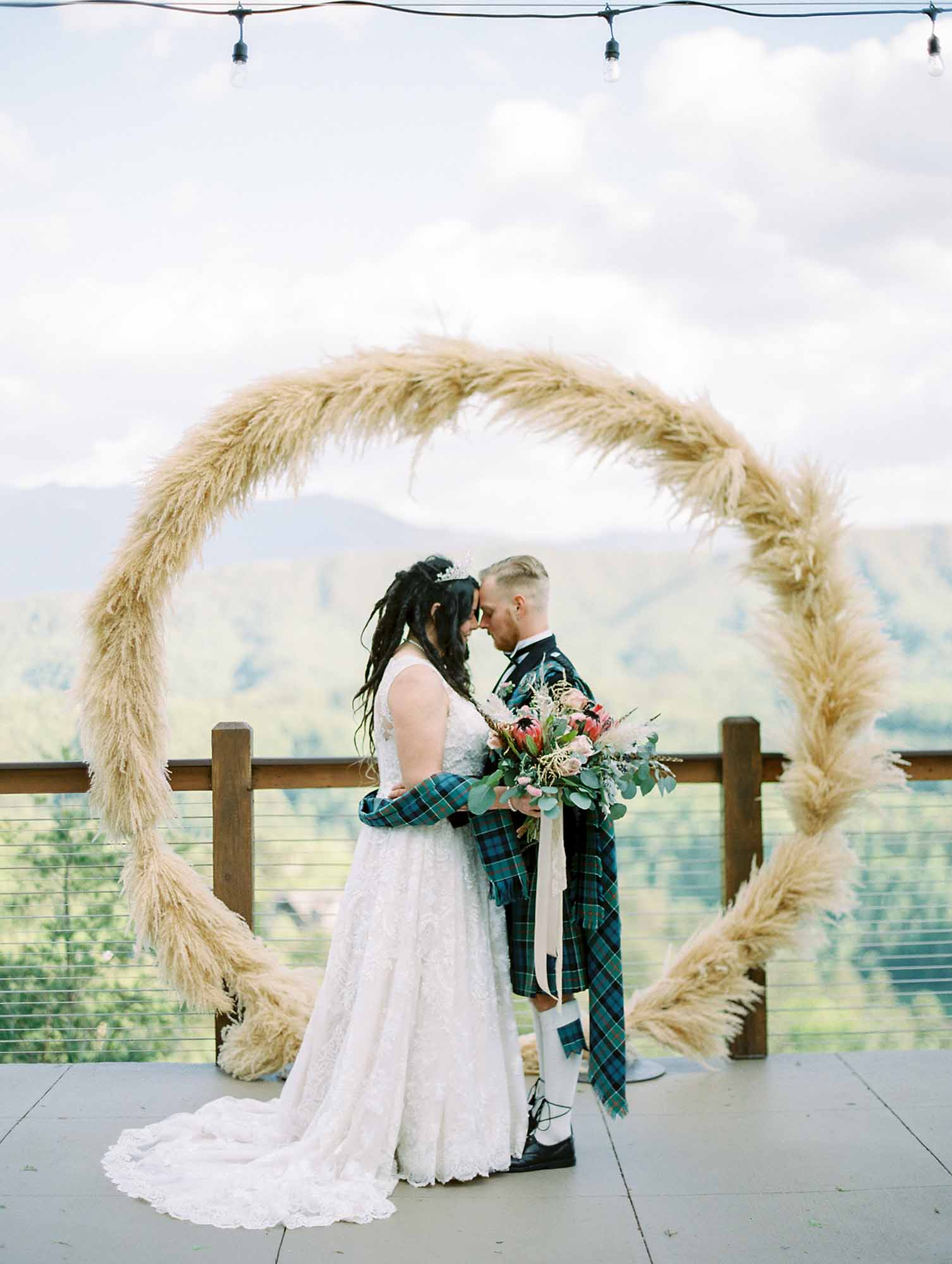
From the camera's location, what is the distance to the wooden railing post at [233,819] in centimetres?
404

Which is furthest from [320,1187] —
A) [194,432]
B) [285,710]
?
[285,710]

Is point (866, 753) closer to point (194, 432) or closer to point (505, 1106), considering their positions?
point (505, 1106)

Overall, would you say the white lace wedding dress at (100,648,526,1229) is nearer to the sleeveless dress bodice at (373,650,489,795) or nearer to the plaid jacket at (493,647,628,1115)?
the sleeveless dress bodice at (373,650,489,795)

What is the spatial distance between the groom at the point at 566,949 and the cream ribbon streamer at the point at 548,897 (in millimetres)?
88

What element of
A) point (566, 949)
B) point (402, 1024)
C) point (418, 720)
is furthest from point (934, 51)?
point (402, 1024)

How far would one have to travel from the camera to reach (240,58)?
12.0 ft

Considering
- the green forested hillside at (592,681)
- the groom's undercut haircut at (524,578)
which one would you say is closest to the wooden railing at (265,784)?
the groom's undercut haircut at (524,578)

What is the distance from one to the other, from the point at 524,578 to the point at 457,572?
10.8 inches

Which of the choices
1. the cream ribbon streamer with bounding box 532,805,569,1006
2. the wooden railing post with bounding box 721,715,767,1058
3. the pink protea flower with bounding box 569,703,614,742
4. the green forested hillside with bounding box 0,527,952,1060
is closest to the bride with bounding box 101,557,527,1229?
the cream ribbon streamer with bounding box 532,805,569,1006

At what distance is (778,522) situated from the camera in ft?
12.7

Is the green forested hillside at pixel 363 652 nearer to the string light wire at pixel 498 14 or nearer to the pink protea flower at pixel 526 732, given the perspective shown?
the string light wire at pixel 498 14

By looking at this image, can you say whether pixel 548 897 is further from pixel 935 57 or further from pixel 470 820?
pixel 935 57

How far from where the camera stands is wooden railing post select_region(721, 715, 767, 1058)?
4031 mm

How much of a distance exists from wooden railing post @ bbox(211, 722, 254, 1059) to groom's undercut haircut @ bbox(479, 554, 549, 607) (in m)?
1.20
